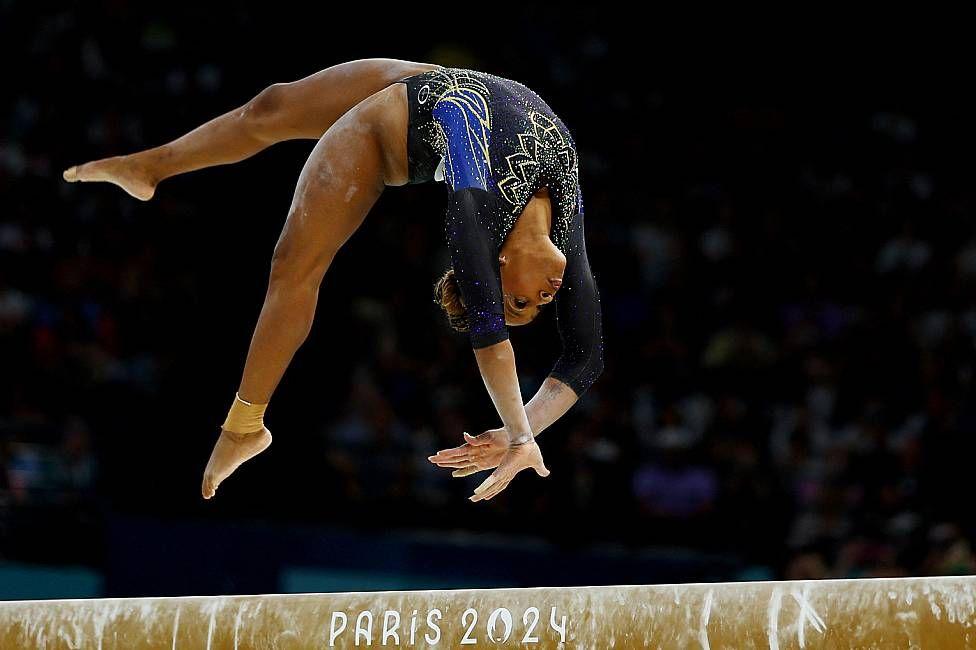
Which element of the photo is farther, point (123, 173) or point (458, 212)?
point (123, 173)

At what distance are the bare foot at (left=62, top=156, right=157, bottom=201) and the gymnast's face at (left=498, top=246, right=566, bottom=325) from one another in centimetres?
155

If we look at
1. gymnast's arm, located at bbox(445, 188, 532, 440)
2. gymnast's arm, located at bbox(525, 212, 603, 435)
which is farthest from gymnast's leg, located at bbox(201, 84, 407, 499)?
gymnast's arm, located at bbox(525, 212, 603, 435)

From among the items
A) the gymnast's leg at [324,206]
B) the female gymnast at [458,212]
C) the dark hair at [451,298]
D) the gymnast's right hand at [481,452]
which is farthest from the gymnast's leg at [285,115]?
the gymnast's right hand at [481,452]

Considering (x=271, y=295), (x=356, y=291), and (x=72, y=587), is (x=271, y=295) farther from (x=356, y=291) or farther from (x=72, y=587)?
(x=356, y=291)

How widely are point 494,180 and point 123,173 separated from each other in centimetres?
162

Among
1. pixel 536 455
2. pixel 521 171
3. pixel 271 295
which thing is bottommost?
pixel 536 455

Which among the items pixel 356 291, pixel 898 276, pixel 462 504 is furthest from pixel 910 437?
pixel 356 291

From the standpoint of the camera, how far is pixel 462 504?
7812 millimetres

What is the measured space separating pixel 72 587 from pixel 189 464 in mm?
904

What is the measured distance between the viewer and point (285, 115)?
4641mm

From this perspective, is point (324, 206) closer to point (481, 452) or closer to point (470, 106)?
point (470, 106)

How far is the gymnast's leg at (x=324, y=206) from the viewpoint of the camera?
4.31 metres

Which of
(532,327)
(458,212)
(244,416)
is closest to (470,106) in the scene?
(458,212)

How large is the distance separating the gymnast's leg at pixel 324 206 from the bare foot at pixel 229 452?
0.27 meters
